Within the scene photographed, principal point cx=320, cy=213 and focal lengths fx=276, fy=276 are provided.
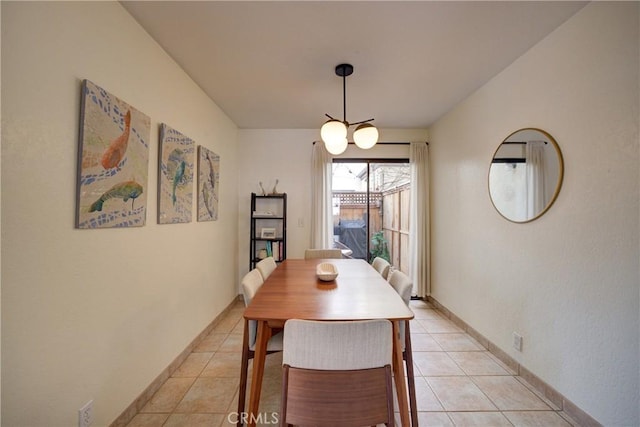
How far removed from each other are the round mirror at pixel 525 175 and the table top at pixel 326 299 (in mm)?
1261

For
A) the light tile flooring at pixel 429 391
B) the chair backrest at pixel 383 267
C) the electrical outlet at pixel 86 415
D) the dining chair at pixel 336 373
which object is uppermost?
the chair backrest at pixel 383 267

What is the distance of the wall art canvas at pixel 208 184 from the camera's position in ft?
9.09

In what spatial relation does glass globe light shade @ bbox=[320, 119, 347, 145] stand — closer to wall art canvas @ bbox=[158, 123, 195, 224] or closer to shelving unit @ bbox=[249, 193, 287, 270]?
wall art canvas @ bbox=[158, 123, 195, 224]

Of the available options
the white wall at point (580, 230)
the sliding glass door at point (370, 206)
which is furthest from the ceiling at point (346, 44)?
the sliding glass door at point (370, 206)

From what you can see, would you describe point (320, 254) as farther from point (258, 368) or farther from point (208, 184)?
point (258, 368)

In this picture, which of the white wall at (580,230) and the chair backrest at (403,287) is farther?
the chair backrest at (403,287)

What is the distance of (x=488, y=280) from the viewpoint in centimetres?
264

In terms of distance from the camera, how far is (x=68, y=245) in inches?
51.7

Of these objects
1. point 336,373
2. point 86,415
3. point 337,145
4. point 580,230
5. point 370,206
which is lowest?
point 86,415

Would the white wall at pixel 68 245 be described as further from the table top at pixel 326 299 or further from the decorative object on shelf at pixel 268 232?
the decorative object on shelf at pixel 268 232

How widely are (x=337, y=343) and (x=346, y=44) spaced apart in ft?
6.53

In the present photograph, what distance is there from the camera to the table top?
1433mm

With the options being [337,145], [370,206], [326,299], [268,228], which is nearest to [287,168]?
[268,228]

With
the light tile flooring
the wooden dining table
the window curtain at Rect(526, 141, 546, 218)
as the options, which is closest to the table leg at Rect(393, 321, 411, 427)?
the wooden dining table
